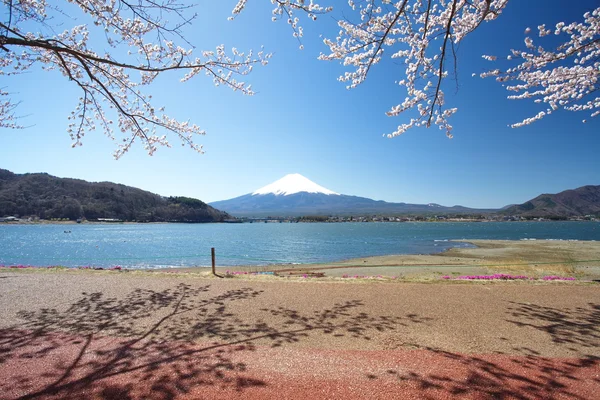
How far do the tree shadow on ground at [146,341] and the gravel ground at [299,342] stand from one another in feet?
0.06

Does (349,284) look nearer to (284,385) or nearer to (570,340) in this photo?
(570,340)

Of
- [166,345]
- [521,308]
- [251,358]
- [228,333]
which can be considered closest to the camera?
[251,358]

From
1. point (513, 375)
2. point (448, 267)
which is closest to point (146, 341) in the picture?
point (513, 375)

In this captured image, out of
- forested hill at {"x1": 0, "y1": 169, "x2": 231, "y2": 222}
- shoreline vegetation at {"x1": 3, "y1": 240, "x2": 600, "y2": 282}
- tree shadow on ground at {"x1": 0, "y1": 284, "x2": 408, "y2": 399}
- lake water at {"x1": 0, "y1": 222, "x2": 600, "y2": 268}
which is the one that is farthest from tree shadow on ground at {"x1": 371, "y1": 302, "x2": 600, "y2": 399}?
forested hill at {"x1": 0, "y1": 169, "x2": 231, "y2": 222}

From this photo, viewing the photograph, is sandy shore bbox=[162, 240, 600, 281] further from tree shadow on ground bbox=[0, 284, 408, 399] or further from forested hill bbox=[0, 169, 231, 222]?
forested hill bbox=[0, 169, 231, 222]

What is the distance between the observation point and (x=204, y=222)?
515ft

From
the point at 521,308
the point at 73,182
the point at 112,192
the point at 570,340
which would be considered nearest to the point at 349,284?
the point at 521,308

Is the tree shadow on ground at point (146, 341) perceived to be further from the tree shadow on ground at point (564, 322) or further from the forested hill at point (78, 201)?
the forested hill at point (78, 201)

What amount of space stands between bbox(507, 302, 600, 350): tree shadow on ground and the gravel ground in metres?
0.02

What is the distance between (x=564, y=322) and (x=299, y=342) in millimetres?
4184

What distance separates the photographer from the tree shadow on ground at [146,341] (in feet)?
9.96

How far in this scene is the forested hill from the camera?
114 meters

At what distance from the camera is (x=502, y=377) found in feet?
10.4

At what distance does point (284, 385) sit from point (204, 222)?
531 feet
